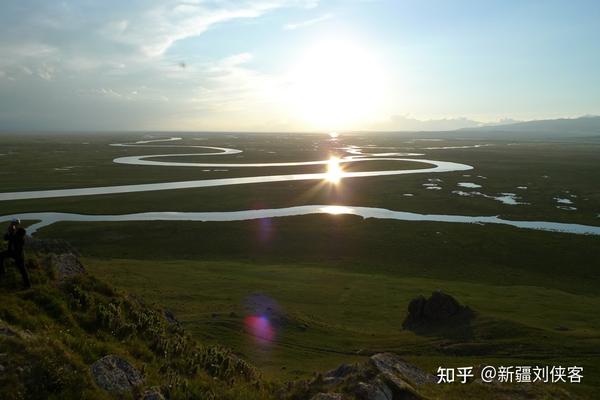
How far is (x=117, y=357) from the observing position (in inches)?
536

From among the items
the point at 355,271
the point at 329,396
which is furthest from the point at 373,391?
the point at 355,271

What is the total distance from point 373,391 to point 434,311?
17.9 m

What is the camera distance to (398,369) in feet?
55.7

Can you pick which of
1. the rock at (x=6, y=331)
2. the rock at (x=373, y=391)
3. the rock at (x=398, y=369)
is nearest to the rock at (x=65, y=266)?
the rock at (x=6, y=331)

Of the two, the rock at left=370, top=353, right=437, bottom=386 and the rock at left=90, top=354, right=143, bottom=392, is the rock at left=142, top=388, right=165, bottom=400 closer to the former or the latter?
the rock at left=90, top=354, right=143, bottom=392

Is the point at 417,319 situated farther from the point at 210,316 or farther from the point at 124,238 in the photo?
the point at 124,238

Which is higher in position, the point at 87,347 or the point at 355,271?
the point at 87,347

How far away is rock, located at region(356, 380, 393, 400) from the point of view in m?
13.9

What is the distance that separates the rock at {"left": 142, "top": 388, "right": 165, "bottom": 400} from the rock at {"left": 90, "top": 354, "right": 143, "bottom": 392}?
57 cm

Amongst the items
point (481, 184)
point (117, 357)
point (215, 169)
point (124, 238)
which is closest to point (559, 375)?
point (117, 357)

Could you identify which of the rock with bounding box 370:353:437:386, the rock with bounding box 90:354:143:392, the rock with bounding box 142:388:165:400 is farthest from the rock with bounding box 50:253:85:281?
the rock with bounding box 370:353:437:386

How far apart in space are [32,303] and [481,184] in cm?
11158

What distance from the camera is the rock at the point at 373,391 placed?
545 inches

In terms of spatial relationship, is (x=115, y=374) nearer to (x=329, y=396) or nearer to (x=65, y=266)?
(x=329, y=396)
